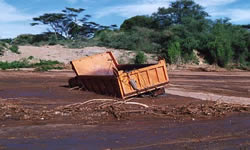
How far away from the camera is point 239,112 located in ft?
35.8

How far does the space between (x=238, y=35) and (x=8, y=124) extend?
36.0m

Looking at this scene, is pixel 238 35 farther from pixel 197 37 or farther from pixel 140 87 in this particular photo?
pixel 140 87

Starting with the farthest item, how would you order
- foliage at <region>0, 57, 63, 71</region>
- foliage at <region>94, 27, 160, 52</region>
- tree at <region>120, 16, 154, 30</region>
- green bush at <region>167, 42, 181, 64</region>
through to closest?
tree at <region>120, 16, 154, 30</region> → foliage at <region>94, 27, 160, 52</region> → green bush at <region>167, 42, 181, 64</region> → foliage at <region>0, 57, 63, 71</region>

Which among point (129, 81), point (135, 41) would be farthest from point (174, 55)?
point (129, 81)

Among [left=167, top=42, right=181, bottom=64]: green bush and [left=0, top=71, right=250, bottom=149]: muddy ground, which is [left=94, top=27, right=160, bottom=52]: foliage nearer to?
[left=167, top=42, right=181, bottom=64]: green bush

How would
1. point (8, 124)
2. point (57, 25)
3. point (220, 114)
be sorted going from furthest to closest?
point (57, 25)
point (220, 114)
point (8, 124)

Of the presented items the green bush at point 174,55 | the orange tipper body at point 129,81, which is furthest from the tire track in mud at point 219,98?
the green bush at point 174,55

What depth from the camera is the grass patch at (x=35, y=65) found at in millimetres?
32950

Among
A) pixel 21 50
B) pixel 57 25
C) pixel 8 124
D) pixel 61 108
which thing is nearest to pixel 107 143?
pixel 8 124

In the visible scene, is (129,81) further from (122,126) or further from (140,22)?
(140,22)

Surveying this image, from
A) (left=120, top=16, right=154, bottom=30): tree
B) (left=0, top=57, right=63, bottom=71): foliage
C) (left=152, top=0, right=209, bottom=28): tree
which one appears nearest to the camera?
(left=0, top=57, right=63, bottom=71): foliage

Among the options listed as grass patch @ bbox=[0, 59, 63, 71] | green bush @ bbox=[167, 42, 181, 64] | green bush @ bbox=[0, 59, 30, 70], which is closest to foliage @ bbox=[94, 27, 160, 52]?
green bush @ bbox=[167, 42, 181, 64]

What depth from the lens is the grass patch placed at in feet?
108

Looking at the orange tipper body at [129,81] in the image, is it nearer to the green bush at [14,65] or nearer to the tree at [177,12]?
the green bush at [14,65]
